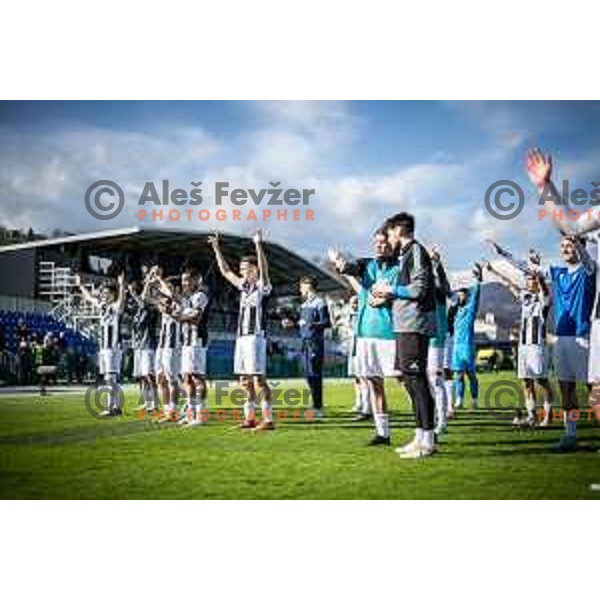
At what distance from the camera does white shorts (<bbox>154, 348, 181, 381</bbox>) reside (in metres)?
6.53

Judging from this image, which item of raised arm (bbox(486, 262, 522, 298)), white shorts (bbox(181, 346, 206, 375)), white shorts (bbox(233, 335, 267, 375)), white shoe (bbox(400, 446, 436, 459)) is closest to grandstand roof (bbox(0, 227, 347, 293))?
white shorts (bbox(233, 335, 267, 375))

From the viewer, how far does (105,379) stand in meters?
6.14

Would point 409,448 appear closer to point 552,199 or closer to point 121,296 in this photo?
point 552,199

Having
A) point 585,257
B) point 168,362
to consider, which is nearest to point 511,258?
point 585,257

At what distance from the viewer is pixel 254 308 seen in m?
5.67

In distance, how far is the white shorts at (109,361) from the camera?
620cm

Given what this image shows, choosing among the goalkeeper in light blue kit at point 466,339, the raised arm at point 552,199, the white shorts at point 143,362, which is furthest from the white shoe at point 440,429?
the white shorts at point 143,362

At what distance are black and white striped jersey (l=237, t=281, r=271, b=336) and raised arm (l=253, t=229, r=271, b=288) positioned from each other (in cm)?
6

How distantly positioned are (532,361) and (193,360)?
2.65 meters

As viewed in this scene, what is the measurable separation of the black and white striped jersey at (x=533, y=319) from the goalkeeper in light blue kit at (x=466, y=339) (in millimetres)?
367

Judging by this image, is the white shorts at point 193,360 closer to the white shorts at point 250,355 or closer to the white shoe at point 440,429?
the white shorts at point 250,355
